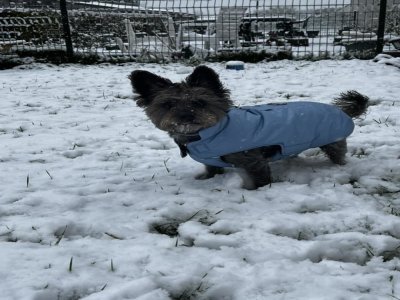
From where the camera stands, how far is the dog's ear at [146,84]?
3.21 metres

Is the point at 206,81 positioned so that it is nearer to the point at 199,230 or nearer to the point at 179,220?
the point at 179,220

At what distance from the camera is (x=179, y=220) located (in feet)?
8.64

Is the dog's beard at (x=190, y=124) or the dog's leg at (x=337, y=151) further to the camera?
the dog's leg at (x=337, y=151)

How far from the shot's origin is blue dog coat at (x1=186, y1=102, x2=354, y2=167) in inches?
121

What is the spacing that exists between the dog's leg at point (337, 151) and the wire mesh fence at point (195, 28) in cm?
694

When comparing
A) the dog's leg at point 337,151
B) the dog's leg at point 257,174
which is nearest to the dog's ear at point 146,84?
the dog's leg at point 257,174

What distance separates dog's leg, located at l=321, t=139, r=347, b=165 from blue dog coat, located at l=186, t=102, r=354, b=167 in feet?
0.21

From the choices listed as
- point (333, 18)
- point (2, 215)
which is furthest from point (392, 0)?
point (2, 215)

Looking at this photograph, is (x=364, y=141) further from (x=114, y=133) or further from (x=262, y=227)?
(x=114, y=133)

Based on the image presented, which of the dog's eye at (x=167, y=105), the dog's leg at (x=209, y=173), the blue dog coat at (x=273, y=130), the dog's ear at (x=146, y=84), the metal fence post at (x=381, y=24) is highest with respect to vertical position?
the metal fence post at (x=381, y=24)

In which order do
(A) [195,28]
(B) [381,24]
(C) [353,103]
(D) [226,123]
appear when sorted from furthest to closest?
(A) [195,28]
(B) [381,24]
(C) [353,103]
(D) [226,123]

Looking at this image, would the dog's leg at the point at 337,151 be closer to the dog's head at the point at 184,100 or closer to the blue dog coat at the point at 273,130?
the blue dog coat at the point at 273,130

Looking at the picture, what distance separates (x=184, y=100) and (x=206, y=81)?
0.84ft

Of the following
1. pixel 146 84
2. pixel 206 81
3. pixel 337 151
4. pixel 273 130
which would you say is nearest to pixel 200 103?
pixel 206 81
